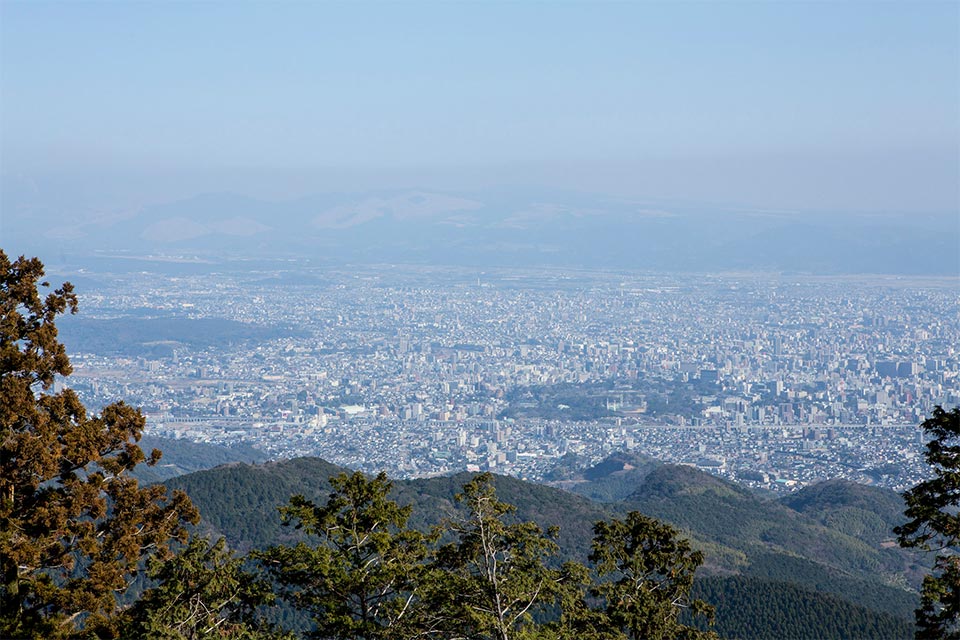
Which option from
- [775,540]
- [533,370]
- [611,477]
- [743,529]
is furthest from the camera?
[533,370]

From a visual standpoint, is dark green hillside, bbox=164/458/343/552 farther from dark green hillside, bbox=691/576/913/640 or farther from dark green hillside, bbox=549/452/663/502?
dark green hillside, bbox=549/452/663/502

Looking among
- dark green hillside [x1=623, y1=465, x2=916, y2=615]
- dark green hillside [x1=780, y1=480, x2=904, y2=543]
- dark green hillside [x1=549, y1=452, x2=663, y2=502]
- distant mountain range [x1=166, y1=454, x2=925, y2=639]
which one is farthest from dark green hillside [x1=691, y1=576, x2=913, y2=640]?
dark green hillside [x1=549, y1=452, x2=663, y2=502]

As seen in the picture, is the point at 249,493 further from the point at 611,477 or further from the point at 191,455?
the point at 611,477

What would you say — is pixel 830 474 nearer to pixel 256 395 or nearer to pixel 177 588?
pixel 256 395

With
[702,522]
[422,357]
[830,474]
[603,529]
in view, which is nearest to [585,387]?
[422,357]

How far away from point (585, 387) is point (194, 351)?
39.2 meters

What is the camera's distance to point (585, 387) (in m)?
91.9

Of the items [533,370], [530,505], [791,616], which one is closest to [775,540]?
[530,505]

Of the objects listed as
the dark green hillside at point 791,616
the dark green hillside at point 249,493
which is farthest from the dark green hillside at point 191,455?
the dark green hillside at point 791,616

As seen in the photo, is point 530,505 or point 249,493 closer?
point 249,493

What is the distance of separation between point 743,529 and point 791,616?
14985mm

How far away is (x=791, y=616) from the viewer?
26156 millimetres

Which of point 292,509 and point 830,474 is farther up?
point 292,509

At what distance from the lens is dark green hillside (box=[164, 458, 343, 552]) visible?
33.9 m
